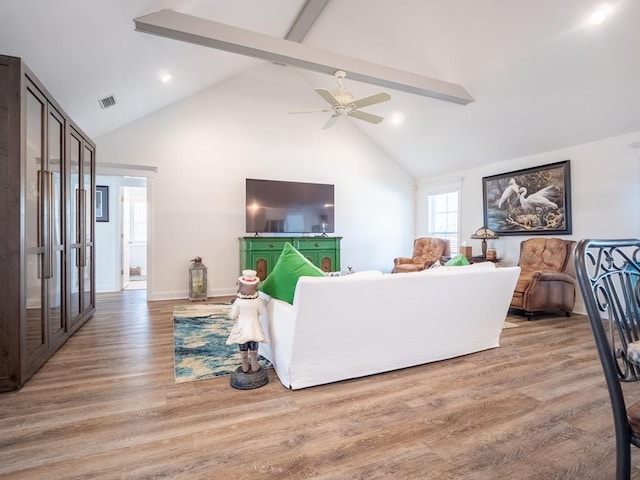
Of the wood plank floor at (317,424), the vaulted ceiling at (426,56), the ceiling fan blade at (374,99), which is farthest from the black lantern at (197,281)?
the ceiling fan blade at (374,99)

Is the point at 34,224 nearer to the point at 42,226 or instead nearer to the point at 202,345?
the point at 42,226

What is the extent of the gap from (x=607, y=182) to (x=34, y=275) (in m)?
6.23

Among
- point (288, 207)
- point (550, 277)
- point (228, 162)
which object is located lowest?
point (550, 277)

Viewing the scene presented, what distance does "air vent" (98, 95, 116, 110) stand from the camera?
404cm

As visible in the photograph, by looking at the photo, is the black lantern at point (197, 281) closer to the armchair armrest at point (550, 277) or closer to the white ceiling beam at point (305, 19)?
the white ceiling beam at point (305, 19)

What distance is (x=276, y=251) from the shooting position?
568 cm

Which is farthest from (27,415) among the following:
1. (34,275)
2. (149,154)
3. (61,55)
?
(149,154)

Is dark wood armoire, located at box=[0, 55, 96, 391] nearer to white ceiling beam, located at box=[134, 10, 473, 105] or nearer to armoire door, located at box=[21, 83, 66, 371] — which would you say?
armoire door, located at box=[21, 83, 66, 371]

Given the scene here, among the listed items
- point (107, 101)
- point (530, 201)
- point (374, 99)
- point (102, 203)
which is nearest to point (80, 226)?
point (107, 101)

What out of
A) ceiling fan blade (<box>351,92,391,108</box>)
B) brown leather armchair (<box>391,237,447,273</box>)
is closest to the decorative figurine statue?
ceiling fan blade (<box>351,92,391,108</box>)

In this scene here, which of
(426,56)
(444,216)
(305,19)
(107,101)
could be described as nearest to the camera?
(107,101)

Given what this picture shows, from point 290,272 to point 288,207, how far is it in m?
3.80

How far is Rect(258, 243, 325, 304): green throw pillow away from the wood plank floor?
0.64 m

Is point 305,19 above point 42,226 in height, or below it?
above
